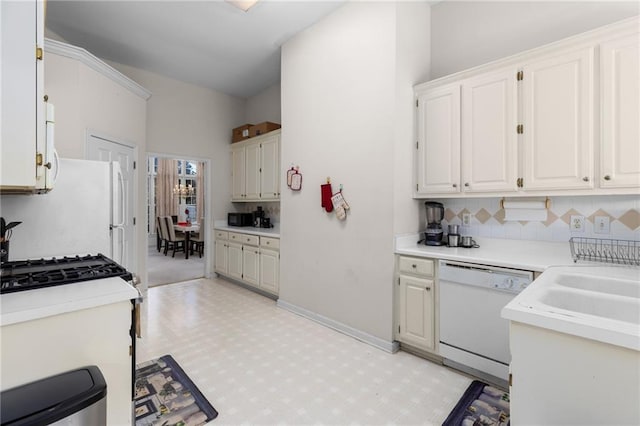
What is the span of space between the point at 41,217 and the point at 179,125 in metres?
3.03

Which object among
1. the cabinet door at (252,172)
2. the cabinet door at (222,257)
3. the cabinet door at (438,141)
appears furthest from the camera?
the cabinet door at (222,257)

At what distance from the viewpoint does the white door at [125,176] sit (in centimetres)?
338

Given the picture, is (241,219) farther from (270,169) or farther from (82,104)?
(82,104)

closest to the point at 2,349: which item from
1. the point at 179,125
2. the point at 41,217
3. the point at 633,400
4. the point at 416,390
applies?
the point at 41,217

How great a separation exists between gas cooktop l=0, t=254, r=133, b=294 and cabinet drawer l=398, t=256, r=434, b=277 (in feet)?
6.44

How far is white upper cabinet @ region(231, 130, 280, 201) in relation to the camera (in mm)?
4422

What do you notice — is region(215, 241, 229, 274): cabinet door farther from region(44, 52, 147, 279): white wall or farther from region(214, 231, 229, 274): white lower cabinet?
region(44, 52, 147, 279): white wall

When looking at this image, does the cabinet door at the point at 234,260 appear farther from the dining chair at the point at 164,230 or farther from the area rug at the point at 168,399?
the dining chair at the point at 164,230

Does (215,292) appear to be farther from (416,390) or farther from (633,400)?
(633,400)

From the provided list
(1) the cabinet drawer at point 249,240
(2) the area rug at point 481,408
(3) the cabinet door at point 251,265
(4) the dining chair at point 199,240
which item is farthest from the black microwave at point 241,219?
(2) the area rug at point 481,408

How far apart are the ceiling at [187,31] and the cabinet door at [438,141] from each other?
1387mm

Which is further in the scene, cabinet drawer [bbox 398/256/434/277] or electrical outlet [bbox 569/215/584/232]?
cabinet drawer [bbox 398/256/434/277]

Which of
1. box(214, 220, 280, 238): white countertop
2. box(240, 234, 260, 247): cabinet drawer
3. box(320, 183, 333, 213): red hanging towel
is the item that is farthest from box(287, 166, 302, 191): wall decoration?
box(240, 234, 260, 247): cabinet drawer

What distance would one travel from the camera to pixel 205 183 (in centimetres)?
523
